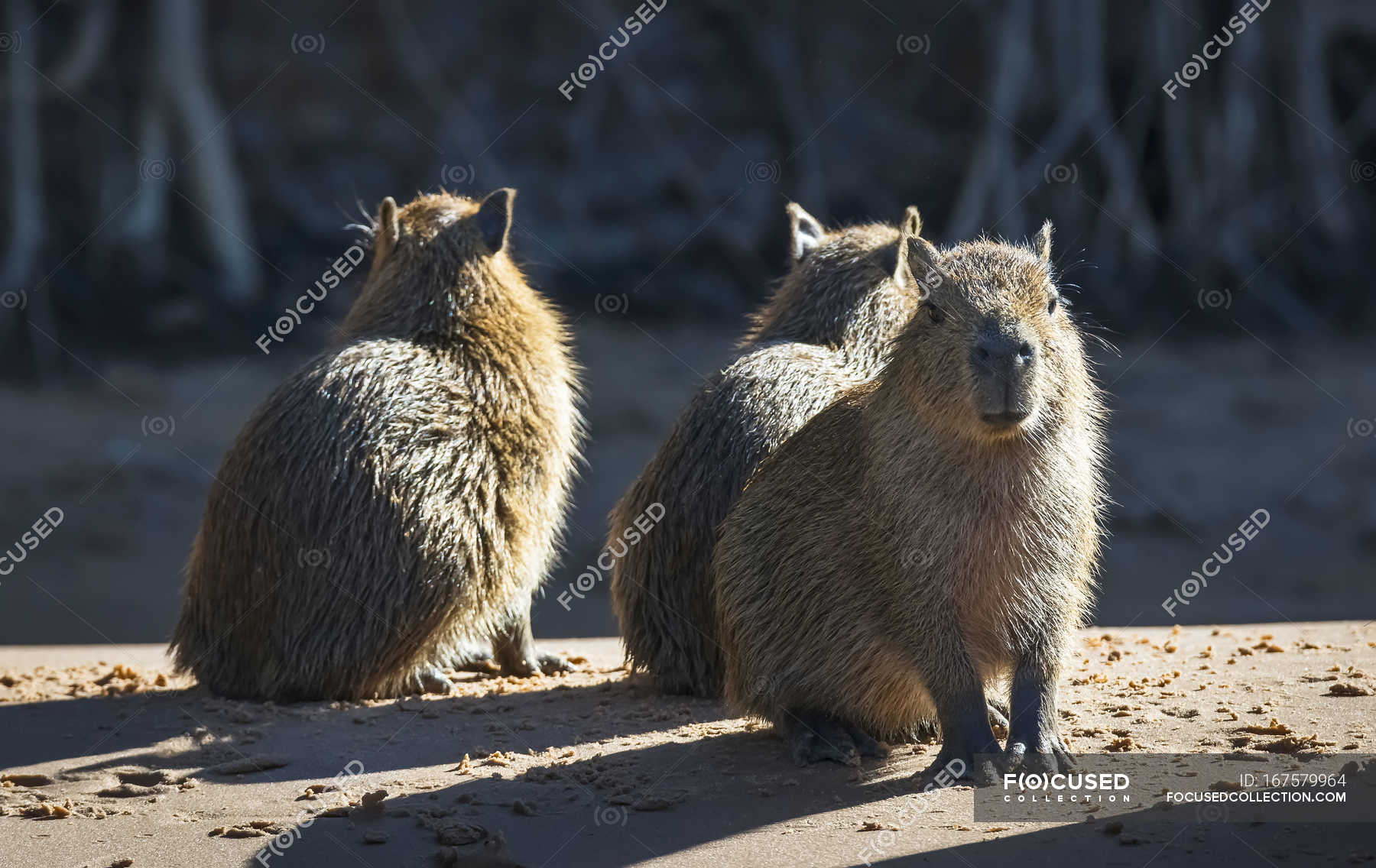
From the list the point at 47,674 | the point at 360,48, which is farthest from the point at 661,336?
the point at 47,674

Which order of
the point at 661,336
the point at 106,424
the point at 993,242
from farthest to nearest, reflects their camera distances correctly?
the point at 661,336, the point at 106,424, the point at 993,242

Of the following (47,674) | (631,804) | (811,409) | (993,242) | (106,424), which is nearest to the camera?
(631,804)

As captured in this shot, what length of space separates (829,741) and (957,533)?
81 cm

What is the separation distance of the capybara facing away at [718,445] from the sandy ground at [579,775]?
9.2 inches

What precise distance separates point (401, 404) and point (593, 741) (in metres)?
1.56

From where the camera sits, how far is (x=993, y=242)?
4.79m

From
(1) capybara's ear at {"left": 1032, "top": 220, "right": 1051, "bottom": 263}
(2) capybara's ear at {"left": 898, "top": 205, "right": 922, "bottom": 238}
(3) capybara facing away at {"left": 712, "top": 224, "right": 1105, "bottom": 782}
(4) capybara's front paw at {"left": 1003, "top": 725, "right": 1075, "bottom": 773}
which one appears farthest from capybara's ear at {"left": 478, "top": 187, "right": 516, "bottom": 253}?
(4) capybara's front paw at {"left": 1003, "top": 725, "right": 1075, "bottom": 773}

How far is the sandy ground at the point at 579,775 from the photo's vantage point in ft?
13.0

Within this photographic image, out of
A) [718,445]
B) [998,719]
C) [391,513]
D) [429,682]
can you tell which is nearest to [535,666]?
[429,682]

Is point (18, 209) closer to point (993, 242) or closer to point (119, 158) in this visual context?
point (119, 158)

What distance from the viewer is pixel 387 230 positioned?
21.3 ft

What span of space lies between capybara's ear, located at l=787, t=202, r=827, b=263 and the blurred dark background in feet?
16.9

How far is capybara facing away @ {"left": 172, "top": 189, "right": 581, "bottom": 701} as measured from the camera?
5633 mm

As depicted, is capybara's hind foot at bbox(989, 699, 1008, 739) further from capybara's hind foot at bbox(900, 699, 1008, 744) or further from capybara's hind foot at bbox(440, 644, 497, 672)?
capybara's hind foot at bbox(440, 644, 497, 672)
